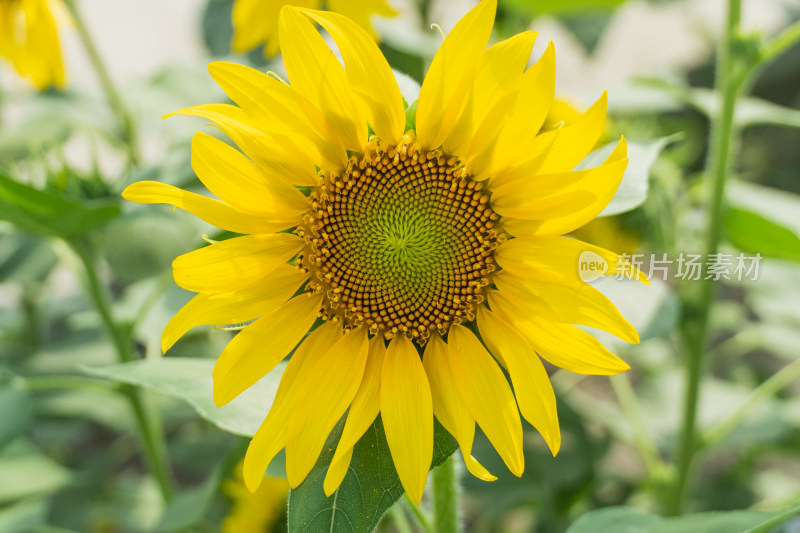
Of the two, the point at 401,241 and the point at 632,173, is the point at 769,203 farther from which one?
the point at 401,241

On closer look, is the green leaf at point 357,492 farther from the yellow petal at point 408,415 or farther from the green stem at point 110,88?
→ the green stem at point 110,88

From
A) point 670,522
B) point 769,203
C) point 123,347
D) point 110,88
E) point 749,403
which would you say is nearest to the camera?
point 670,522

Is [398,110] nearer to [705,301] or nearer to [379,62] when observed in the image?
[379,62]

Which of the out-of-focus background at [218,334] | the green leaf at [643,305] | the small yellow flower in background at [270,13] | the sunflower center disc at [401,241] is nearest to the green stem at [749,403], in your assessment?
the out-of-focus background at [218,334]

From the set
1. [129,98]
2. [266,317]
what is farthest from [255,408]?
[129,98]

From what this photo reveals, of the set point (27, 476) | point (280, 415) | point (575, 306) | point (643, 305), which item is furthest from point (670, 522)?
point (27, 476)

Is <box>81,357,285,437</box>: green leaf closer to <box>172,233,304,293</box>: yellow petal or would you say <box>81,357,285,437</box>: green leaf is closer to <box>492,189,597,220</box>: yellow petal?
<box>172,233,304,293</box>: yellow petal
